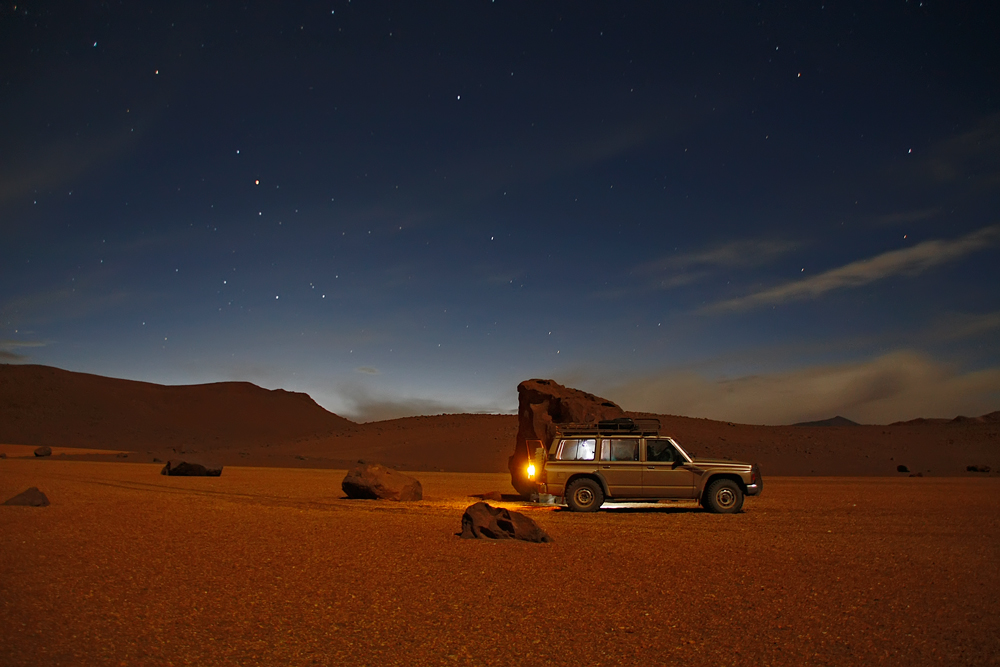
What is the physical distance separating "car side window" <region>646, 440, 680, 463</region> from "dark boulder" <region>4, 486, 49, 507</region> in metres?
13.8

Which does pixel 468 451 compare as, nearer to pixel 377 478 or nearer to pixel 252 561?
pixel 377 478

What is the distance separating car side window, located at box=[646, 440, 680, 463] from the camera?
17.0 m

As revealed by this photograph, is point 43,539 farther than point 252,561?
Yes

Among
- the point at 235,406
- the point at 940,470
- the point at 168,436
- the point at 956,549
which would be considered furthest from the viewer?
the point at 235,406

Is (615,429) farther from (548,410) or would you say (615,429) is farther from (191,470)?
(191,470)

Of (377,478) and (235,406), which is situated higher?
(235,406)

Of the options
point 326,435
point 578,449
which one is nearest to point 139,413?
point 326,435

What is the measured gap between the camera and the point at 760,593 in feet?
25.8

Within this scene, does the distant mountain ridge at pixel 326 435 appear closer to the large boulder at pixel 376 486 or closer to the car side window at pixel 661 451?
the large boulder at pixel 376 486

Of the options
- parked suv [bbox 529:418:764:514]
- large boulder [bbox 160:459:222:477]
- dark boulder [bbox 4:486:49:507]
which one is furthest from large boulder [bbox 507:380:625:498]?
large boulder [bbox 160:459:222:477]

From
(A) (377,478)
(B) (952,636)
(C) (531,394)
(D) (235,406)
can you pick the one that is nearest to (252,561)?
(B) (952,636)

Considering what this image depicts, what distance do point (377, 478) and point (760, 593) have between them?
13.7 m

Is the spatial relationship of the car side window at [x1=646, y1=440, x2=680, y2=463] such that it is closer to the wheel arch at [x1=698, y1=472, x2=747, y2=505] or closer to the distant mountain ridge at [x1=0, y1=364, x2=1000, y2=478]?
the wheel arch at [x1=698, y1=472, x2=747, y2=505]

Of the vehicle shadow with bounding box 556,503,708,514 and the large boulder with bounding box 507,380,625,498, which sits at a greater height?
the large boulder with bounding box 507,380,625,498
